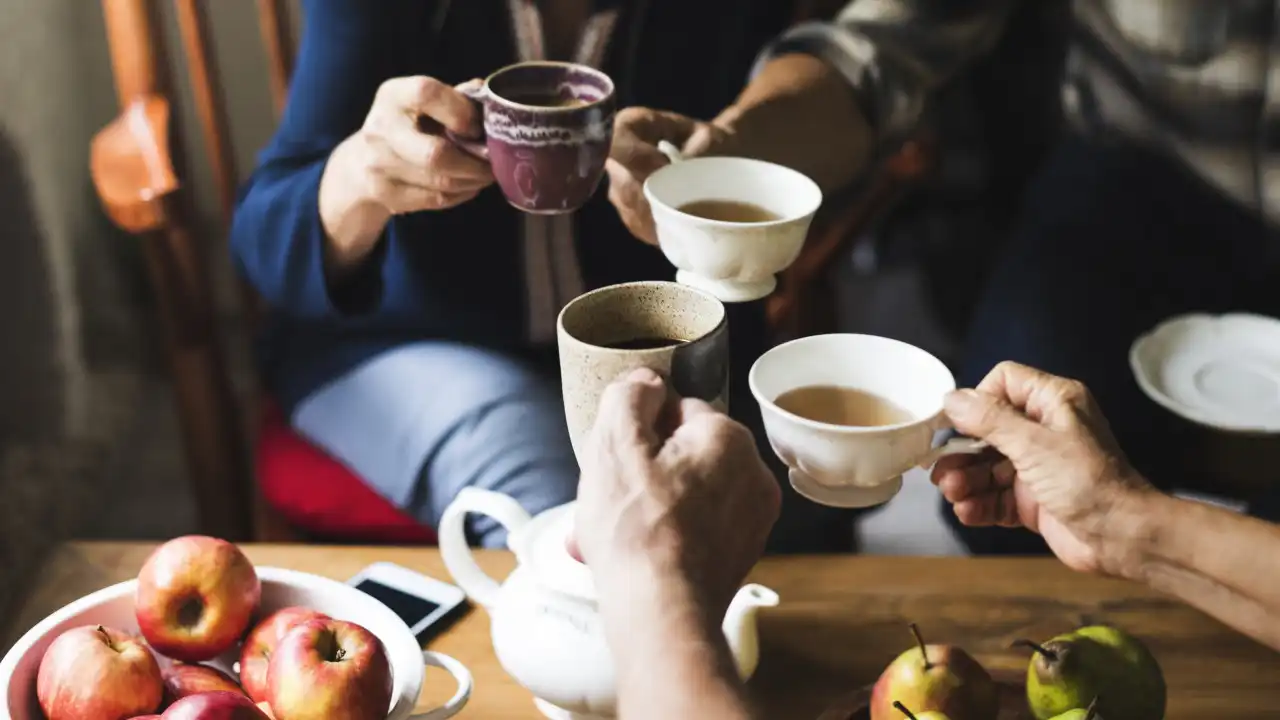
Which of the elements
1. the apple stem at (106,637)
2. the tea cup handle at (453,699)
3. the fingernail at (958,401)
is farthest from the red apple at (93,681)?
the fingernail at (958,401)

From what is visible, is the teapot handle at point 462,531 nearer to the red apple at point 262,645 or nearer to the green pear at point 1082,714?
the red apple at point 262,645

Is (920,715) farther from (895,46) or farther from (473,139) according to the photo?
(895,46)

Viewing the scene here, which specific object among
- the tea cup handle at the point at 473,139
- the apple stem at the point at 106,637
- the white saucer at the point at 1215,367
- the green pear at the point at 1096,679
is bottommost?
the white saucer at the point at 1215,367

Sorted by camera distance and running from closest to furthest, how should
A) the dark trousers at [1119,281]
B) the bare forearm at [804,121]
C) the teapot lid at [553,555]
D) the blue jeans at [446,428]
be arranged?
1. the teapot lid at [553,555]
2. the blue jeans at [446,428]
3. the bare forearm at [804,121]
4. the dark trousers at [1119,281]

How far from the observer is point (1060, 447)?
0.89 metres

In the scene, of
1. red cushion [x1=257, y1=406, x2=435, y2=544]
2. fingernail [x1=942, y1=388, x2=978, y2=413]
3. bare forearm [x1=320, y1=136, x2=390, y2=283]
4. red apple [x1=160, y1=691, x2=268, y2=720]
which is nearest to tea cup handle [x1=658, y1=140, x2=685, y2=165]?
bare forearm [x1=320, y1=136, x2=390, y2=283]

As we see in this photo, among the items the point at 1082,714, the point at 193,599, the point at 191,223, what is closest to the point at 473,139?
the point at 193,599

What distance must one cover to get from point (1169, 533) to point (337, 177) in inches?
32.5

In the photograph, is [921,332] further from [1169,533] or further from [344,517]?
[1169,533]

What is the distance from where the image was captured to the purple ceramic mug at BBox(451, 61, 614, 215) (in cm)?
98

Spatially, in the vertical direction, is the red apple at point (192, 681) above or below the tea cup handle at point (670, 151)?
below

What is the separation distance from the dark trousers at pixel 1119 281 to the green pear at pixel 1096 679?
0.67 meters

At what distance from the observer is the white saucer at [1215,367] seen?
141 cm

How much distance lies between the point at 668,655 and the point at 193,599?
35 cm
